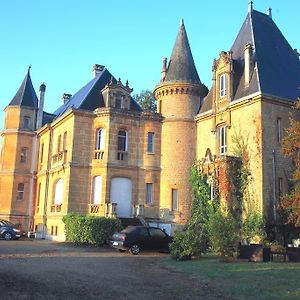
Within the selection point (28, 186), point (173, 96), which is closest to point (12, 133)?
point (28, 186)

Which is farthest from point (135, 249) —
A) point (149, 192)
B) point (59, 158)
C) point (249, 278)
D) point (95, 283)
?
point (59, 158)

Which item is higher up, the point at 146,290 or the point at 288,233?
the point at 288,233

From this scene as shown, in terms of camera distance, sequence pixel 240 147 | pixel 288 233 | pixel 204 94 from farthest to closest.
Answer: pixel 204 94
pixel 240 147
pixel 288 233

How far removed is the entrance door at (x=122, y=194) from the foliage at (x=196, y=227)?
454 cm

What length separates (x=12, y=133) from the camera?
3928cm

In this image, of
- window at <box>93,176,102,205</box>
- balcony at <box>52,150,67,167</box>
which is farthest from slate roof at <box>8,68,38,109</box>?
window at <box>93,176,102,205</box>

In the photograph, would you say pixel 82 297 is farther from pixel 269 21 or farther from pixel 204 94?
pixel 269 21

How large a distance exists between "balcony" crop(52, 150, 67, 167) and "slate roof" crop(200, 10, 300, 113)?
1010cm

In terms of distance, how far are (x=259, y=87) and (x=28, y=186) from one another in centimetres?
2334

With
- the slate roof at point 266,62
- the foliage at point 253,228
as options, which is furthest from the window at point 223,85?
the foliage at point 253,228

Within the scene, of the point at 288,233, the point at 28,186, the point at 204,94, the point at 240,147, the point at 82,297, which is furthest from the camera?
the point at 28,186

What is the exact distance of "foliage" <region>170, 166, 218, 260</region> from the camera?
58.5ft

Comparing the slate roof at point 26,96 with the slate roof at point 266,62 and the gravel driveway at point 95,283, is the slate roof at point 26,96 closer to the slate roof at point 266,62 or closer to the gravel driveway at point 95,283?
the slate roof at point 266,62

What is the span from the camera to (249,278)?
40.3ft
